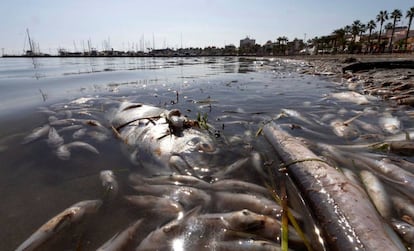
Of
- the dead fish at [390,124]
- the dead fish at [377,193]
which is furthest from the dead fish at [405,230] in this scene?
the dead fish at [390,124]

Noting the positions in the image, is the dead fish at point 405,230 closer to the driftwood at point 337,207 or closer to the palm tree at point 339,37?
the driftwood at point 337,207

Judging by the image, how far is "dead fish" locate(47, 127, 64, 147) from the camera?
15.6ft

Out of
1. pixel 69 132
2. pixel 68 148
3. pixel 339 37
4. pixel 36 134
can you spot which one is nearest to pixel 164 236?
pixel 68 148

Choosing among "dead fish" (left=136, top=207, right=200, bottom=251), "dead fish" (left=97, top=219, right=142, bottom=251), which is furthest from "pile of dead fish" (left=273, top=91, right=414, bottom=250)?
"dead fish" (left=97, top=219, right=142, bottom=251)

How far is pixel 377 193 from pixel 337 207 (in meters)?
1.02

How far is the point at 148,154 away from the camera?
4230 millimetres

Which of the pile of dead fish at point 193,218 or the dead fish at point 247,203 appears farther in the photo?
the dead fish at point 247,203

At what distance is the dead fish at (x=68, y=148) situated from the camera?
Result: 4254mm

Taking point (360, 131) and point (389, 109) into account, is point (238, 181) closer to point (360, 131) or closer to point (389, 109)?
point (360, 131)

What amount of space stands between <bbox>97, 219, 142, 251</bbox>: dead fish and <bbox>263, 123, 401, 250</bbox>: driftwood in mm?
1853

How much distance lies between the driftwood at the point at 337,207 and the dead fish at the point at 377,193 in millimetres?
241

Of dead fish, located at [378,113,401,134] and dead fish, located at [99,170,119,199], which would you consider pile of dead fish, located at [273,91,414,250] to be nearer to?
dead fish, located at [378,113,401,134]

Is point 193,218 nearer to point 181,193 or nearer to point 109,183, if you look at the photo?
point 181,193

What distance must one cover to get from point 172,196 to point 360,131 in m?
4.47
